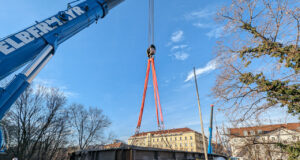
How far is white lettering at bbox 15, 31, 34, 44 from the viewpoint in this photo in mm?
4457

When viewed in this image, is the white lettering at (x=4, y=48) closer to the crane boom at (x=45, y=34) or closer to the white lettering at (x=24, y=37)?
the crane boom at (x=45, y=34)

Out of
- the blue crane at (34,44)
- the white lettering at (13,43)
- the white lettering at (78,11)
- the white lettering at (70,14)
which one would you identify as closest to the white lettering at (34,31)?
the blue crane at (34,44)

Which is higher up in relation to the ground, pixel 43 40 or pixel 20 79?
pixel 43 40

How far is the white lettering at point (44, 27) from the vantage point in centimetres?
505

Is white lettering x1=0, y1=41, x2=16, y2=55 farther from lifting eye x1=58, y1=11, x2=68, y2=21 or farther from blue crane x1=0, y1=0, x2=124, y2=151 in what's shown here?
lifting eye x1=58, y1=11, x2=68, y2=21

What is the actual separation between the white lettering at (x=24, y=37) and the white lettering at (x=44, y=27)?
0.49m

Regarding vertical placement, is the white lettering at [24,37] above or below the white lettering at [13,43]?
above

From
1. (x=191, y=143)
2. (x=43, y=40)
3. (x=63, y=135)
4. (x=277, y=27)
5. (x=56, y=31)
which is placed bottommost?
(x=191, y=143)

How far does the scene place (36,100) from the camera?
70.7 feet

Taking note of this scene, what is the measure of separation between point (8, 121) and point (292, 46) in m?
27.6

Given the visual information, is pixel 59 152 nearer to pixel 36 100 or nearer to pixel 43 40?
pixel 36 100

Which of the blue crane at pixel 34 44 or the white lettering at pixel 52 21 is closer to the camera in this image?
the blue crane at pixel 34 44

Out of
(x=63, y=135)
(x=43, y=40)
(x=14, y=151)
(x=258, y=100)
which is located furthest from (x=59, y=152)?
(x=258, y=100)

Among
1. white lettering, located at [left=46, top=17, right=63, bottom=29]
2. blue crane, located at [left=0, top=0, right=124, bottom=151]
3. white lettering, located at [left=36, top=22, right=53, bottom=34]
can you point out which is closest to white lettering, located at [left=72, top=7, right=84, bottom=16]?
blue crane, located at [left=0, top=0, right=124, bottom=151]
